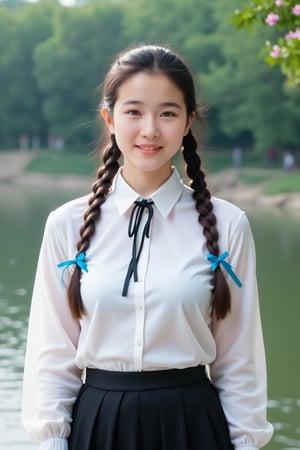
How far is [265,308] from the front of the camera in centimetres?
986

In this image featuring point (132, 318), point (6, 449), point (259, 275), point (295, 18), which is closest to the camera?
point (132, 318)

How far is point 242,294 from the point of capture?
6.89 ft

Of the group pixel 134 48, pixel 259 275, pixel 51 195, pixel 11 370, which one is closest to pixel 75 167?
pixel 51 195

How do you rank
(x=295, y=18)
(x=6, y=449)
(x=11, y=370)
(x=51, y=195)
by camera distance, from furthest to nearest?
(x=51, y=195) < (x=11, y=370) < (x=295, y=18) < (x=6, y=449)

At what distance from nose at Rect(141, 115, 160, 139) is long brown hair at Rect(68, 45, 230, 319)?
11 centimetres

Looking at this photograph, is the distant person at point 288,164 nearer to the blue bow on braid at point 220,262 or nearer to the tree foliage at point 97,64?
the tree foliage at point 97,64

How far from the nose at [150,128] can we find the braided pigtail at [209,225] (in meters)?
0.19

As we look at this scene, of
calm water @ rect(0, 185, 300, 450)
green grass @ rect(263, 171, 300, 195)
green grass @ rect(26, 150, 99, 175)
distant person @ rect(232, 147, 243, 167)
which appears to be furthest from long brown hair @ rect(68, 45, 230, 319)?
green grass @ rect(26, 150, 99, 175)

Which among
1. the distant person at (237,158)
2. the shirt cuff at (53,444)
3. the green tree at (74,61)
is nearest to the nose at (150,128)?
the shirt cuff at (53,444)

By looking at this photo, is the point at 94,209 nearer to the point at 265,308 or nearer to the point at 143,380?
the point at 143,380

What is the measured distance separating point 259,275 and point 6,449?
6929 mm

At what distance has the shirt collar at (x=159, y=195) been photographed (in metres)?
2.11

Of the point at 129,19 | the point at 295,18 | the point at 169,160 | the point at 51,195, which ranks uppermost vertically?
the point at 129,19

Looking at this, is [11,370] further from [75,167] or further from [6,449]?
[75,167]
